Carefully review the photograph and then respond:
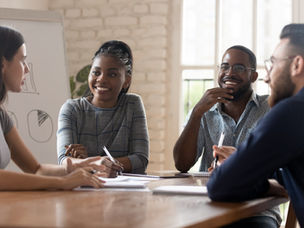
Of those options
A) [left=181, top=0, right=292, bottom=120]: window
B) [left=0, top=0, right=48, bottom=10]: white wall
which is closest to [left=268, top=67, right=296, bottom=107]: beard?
[left=181, top=0, right=292, bottom=120]: window

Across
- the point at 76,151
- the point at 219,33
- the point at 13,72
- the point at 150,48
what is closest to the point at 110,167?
the point at 76,151

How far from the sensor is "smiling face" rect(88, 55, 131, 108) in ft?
9.30

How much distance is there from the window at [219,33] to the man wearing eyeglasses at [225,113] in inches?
69.4

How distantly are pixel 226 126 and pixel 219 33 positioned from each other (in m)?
2.08

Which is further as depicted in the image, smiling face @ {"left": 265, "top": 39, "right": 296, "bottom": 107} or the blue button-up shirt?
the blue button-up shirt

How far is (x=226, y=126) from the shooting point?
2797 mm

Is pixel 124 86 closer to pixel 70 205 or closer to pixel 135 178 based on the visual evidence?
pixel 135 178

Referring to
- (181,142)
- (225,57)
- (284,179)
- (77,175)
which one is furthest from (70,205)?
(225,57)

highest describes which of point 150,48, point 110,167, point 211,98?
point 150,48

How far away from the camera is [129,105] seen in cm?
293

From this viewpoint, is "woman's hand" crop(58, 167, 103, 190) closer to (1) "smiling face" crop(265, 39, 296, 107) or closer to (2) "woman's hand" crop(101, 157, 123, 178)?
(2) "woman's hand" crop(101, 157, 123, 178)

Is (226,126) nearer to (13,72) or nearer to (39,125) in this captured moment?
(13,72)

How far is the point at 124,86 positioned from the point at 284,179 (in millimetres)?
1289

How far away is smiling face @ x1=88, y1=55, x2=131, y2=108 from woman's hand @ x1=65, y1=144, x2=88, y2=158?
1.30 feet
